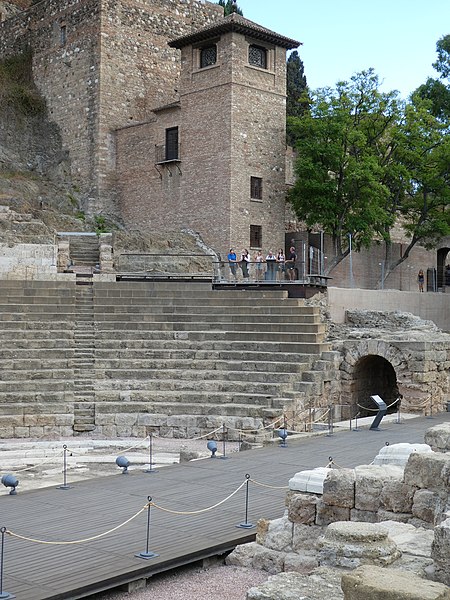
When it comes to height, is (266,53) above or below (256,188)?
above

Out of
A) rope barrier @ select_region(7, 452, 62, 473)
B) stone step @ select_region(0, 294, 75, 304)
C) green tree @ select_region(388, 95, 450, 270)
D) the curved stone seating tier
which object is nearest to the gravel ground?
rope barrier @ select_region(7, 452, 62, 473)

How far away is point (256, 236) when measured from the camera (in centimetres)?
3359

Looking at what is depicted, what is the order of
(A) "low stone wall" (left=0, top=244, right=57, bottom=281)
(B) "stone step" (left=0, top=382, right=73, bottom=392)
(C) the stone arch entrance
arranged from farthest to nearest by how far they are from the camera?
(A) "low stone wall" (left=0, top=244, right=57, bottom=281) → (C) the stone arch entrance → (B) "stone step" (left=0, top=382, right=73, bottom=392)

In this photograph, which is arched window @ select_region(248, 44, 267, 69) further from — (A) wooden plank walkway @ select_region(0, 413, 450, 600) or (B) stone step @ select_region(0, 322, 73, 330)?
(A) wooden plank walkway @ select_region(0, 413, 450, 600)

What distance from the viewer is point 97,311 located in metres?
22.3

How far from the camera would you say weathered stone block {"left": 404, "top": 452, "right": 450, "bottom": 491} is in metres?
8.70

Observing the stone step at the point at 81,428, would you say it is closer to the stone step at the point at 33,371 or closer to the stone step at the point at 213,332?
the stone step at the point at 33,371

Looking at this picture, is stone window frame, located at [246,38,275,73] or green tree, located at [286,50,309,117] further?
green tree, located at [286,50,309,117]

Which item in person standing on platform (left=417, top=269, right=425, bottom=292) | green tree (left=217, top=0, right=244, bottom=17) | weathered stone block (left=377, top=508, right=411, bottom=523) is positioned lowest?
weathered stone block (left=377, top=508, right=411, bottom=523)

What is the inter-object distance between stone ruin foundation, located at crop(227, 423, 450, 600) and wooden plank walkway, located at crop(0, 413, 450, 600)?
69cm

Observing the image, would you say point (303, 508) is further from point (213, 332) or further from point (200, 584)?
point (213, 332)

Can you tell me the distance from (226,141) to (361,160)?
541 cm

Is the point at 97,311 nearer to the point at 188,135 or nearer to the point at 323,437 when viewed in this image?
the point at 323,437

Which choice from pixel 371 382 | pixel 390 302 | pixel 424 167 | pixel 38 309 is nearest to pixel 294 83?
pixel 424 167
